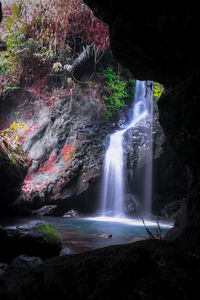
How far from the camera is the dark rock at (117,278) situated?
1081 mm

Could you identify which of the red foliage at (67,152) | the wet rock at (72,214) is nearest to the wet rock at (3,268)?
the wet rock at (72,214)

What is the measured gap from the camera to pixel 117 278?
1.19 meters

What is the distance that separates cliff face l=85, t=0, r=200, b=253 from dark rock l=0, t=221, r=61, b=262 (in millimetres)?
2201

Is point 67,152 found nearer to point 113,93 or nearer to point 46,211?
point 46,211

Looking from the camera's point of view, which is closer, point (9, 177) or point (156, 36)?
point (156, 36)

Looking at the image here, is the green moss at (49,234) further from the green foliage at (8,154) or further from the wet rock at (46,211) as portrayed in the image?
the wet rock at (46,211)

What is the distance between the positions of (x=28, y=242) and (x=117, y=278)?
232cm

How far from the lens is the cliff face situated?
5.15ft

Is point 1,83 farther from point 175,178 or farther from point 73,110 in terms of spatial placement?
point 175,178

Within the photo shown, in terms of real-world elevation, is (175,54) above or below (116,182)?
above

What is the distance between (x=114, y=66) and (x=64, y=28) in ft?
18.3

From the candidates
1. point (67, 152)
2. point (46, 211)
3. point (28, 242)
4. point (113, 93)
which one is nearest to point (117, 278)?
point (28, 242)

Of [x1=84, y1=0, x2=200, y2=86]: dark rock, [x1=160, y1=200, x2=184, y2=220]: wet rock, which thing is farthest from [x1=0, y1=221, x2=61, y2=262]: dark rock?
[x1=160, y1=200, x2=184, y2=220]: wet rock

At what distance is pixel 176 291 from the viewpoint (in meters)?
1.03
